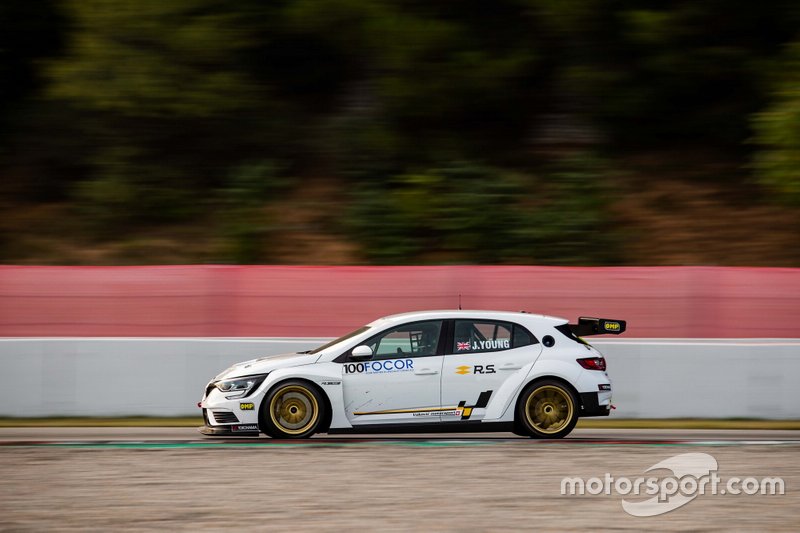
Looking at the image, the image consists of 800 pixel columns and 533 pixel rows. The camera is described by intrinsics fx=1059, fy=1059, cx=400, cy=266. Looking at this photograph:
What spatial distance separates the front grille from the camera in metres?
10.6

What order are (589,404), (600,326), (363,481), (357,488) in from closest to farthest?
1. (357,488)
2. (363,481)
3. (589,404)
4. (600,326)

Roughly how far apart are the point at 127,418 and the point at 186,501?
651cm

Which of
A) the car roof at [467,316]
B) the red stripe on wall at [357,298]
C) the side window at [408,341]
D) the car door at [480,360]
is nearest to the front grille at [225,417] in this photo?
the side window at [408,341]

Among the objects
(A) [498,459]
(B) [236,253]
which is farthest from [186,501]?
(B) [236,253]

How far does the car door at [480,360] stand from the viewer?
35.1ft

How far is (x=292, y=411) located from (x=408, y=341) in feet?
4.52

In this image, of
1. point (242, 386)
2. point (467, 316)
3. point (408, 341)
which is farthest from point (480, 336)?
point (242, 386)

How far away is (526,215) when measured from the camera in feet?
64.9

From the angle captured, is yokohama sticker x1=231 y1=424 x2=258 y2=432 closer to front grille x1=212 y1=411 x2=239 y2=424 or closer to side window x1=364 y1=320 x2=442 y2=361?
front grille x1=212 y1=411 x2=239 y2=424

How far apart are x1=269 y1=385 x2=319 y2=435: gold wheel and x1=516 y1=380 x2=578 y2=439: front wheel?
2.12m

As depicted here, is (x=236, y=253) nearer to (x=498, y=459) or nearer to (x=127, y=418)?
(x=127, y=418)

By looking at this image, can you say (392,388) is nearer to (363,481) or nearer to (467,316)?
(467,316)

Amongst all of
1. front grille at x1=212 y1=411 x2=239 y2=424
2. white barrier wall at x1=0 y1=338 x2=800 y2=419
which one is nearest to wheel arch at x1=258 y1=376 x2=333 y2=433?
front grille at x1=212 y1=411 x2=239 y2=424

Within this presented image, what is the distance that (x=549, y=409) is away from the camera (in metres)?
11.0
